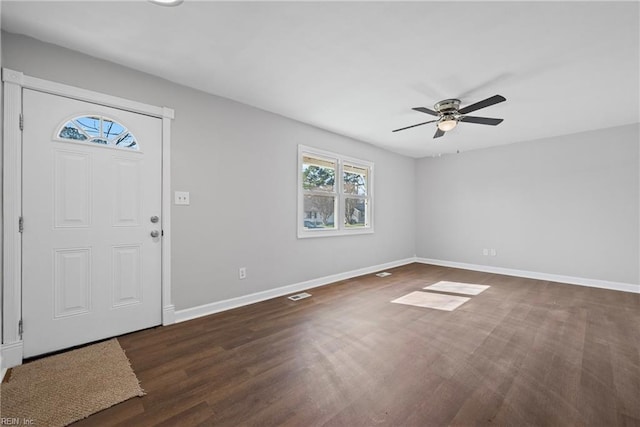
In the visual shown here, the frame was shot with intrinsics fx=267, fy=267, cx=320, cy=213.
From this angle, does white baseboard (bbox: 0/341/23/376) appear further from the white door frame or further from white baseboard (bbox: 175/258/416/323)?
white baseboard (bbox: 175/258/416/323)

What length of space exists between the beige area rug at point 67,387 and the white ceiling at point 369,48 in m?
2.49

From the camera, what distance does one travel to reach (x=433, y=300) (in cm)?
355

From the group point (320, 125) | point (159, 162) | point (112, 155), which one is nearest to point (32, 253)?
point (112, 155)

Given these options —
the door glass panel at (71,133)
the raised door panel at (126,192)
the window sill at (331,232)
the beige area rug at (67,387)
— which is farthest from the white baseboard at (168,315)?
the window sill at (331,232)

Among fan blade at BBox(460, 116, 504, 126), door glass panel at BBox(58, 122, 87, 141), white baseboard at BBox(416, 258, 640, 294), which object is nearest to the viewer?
door glass panel at BBox(58, 122, 87, 141)

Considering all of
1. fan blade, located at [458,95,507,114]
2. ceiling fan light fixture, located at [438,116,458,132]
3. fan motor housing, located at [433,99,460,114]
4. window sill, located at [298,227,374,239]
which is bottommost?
window sill, located at [298,227,374,239]

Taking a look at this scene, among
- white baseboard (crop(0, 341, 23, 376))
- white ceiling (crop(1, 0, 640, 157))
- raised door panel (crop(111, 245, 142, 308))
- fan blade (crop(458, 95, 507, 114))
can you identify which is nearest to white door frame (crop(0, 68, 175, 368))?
white baseboard (crop(0, 341, 23, 376))

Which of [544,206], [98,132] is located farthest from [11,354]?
[544,206]

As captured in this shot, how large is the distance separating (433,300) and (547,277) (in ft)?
9.09

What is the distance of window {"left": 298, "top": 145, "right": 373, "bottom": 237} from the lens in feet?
13.6

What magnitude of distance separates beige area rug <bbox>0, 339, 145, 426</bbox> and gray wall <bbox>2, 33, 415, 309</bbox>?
87cm

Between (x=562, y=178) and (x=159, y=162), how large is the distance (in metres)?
6.10

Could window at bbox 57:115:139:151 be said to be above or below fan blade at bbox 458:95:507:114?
below

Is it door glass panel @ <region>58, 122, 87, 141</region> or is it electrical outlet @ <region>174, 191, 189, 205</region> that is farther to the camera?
electrical outlet @ <region>174, 191, 189, 205</region>
